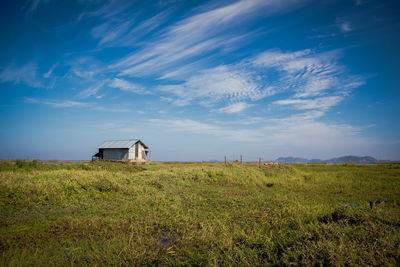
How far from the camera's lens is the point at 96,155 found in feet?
119

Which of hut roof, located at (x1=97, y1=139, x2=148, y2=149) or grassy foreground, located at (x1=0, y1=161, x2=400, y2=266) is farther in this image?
hut roof, located at (x1=97, y1=139, x2=148, y2=149)

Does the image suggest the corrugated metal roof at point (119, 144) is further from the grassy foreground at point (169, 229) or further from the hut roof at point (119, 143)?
the grassy foreground at point (169, 229)

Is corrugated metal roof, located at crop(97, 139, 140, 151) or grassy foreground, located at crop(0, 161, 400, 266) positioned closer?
grassy foreground, located at crop(0, 161, 400, 266)

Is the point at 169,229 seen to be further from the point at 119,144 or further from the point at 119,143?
the point at 119,143

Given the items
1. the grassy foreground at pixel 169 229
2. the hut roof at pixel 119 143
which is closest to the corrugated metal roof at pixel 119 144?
the hut roof at pixel 119 143

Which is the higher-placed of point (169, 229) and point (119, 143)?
point (119, 143)

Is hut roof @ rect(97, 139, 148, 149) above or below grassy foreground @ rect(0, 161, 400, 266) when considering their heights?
above

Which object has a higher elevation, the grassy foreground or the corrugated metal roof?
the corrugated metal roof

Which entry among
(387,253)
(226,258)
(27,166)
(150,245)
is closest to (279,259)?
(226,258)

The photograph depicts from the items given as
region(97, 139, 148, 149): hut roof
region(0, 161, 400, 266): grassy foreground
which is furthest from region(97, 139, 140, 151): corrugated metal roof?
region(0, 161, 400, 266): grassy foreground

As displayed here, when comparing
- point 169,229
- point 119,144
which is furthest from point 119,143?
point 169,229

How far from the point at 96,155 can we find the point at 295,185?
109 feet

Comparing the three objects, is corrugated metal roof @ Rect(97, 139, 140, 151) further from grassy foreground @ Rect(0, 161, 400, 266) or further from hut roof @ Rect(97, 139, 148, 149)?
grassy foreground @ Rect(0, 161, 400, 266)

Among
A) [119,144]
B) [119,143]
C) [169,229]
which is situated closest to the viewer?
[169,229]
